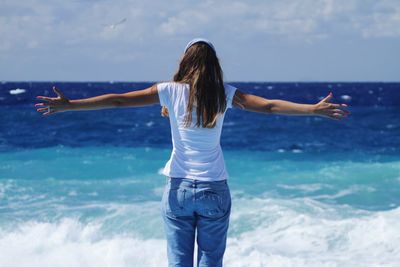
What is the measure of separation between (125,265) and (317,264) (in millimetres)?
2108

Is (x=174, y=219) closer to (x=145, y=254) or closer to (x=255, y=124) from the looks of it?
(x=145, y=254)

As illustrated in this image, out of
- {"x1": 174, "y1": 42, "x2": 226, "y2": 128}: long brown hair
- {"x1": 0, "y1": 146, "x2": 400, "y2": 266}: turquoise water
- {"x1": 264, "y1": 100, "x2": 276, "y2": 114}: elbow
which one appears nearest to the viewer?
{"x1": 174, "y1": 42, "x2": 226, "y2": 128}: long brown hair

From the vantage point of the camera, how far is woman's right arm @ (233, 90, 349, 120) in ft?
10.6

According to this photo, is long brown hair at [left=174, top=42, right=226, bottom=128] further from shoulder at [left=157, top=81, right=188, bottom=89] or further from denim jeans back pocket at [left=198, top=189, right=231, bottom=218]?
denim jeans back pocket at [left=198, top=189, right=231, bottom=218]

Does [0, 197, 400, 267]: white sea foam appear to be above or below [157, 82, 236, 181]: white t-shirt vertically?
below

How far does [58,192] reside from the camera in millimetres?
11742

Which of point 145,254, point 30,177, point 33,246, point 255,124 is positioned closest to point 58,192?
point 30,177

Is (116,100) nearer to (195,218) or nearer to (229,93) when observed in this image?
(229,93)

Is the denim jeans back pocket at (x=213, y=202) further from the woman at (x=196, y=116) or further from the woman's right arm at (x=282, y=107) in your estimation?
A: the woman's right arm at (x=282, y=107)

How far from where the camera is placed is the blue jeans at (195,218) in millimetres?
3180

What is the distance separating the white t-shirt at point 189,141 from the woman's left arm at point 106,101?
61mm

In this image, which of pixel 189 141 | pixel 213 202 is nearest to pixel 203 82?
pixel 189 141

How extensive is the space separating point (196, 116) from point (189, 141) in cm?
14

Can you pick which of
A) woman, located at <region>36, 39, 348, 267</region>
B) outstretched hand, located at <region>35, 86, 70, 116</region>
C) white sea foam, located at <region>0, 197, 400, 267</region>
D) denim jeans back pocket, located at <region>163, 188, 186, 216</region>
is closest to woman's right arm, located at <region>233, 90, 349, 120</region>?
woman, located at <region>36, 39, 348, 267</region>
